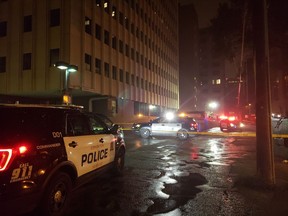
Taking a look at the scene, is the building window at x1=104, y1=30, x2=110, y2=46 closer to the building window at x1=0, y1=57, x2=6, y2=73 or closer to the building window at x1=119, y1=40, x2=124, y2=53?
the building window at x1=119, y1=40, x2=124, y2=53

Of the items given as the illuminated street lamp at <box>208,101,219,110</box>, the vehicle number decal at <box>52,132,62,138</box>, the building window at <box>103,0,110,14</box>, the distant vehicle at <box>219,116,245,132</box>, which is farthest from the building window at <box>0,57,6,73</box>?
the illuminated street lamp at <box>208,101,219,110</box>

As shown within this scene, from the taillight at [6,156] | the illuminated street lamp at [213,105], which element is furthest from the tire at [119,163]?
the illuminated street lamp at [213,105]

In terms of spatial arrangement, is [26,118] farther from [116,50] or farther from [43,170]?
[116,50]

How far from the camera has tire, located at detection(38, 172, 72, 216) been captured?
171 inches

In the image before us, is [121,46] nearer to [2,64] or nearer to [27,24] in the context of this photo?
[27,24]

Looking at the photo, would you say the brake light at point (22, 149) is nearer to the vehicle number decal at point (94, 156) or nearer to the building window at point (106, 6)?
the vehicle number decal at point (94, 156)

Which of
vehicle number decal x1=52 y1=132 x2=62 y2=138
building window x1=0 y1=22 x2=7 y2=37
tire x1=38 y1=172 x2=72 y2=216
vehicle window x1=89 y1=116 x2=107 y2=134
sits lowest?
tire x1=38 y1=172 x2=72 y2=216

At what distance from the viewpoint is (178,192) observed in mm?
6270

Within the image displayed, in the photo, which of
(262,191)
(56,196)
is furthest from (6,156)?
(262,191)

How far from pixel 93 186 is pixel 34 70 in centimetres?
2242

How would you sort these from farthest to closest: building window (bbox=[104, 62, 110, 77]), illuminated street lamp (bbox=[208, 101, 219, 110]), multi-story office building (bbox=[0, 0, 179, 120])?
illuminated street lamp (bbox=[208, 101, 219, 110]), building window (bbox=[104, 62, 110, 77]), multi-story office building (bbox=[0, 0, 179, 120])

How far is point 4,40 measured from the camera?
2841 cm

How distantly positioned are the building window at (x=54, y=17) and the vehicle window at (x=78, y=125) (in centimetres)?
2274

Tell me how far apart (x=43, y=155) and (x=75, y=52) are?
2303 cm
